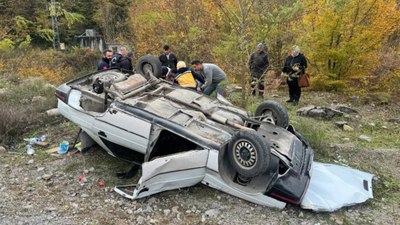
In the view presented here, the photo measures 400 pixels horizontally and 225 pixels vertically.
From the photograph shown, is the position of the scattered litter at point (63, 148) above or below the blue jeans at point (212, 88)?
below

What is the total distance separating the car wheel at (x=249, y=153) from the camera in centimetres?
401

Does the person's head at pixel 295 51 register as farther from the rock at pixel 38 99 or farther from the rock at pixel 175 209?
the rock at pixel 38 99

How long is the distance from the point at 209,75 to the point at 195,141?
313 cm

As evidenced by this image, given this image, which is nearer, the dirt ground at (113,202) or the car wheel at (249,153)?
the car wheel at (249,153)

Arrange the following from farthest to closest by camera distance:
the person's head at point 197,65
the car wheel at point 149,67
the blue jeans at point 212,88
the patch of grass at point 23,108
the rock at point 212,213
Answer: the blue jeans at point 212,88 < the person's head at point 197,65 < the patch of grass at point 23,108 < the car wheel at point 149,67 < the rock at point 212,213

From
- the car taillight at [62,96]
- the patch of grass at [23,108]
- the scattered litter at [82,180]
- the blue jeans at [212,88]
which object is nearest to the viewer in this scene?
the scattered litter at [82,180]

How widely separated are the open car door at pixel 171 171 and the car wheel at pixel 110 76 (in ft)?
6.49

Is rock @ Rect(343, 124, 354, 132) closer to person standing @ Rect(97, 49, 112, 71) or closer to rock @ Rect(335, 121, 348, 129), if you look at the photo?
rock @ Rect(335, 121, 348, 129)

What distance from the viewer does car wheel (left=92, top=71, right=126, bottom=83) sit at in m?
5.85

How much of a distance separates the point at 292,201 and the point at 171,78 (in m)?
3.88

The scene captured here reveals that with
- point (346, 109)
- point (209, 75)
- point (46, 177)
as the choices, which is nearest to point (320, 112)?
point (346, 109)

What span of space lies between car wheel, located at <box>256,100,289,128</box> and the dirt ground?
Result: 138 centimetres

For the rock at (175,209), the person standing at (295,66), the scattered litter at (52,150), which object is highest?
the person standing at (295,66)

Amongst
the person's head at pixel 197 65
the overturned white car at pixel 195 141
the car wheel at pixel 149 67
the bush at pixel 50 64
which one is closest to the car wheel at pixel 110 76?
the overturned white car at pixel 195 141
